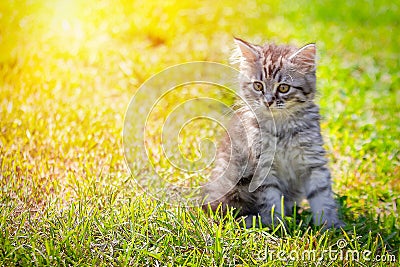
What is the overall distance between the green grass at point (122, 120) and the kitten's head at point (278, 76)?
0.31 metres

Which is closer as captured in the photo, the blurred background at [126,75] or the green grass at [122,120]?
the green grass at [122,120]

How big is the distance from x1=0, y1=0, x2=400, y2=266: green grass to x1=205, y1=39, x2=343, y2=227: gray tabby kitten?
0.62 ft

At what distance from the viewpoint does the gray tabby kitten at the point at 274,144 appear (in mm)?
3521

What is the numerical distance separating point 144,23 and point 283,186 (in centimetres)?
342

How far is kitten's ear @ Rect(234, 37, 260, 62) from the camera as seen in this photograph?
11.6 ft

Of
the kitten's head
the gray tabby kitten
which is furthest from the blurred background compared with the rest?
the kitten's head

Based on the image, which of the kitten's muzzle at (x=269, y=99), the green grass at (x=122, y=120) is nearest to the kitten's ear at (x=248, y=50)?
the kitten's muzzle at (x=269, y=99)

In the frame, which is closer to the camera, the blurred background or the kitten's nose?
the kitten's nose

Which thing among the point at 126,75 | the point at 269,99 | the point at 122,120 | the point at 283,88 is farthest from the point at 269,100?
the point at 126,75

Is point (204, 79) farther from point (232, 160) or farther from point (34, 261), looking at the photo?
point (34, 261)

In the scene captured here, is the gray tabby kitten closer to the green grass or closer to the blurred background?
the green grass

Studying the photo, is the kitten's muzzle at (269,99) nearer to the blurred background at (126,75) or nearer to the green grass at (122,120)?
the green grass at (122,120)

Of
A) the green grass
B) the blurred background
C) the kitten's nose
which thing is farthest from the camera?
the blurred background

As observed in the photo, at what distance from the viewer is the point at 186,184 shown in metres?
3.98
